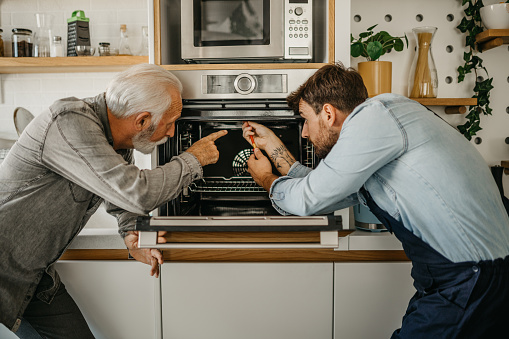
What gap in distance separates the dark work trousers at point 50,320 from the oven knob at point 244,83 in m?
0.93

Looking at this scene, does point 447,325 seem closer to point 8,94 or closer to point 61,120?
point 61,120

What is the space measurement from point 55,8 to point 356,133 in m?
2.02

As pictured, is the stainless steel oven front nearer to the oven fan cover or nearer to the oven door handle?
the oven fan cover

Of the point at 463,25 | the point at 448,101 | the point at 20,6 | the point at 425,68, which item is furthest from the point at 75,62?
the point at 463,25

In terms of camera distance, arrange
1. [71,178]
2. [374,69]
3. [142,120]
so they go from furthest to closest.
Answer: [374,69] < [142,120] < [71,178]

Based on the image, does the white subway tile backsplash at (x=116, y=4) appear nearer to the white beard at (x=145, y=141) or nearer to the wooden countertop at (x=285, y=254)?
the white beard at (x=145, y=141)

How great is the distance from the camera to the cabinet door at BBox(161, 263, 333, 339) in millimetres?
1693

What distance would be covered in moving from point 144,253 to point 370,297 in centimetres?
85

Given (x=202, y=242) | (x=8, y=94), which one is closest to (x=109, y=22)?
(x=8, y=94)

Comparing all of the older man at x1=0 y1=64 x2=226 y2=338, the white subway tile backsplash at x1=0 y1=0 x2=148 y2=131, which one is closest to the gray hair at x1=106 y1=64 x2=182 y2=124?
the older man at x1=0 y1=64 x2=226 y2=338

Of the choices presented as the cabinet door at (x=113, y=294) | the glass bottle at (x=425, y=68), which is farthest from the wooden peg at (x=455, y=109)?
the cabinet door at (x=113, y=294)

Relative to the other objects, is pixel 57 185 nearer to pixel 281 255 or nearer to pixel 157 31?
pixel 157 31

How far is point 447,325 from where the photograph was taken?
3.85 feet

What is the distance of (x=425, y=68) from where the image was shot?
217 centimetres
